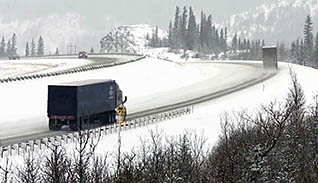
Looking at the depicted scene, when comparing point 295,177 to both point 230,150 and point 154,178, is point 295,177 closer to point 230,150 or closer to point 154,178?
point 230,150

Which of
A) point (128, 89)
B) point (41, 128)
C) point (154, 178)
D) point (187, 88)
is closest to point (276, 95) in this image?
point (187, 88)

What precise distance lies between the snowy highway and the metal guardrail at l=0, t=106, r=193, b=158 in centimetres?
314

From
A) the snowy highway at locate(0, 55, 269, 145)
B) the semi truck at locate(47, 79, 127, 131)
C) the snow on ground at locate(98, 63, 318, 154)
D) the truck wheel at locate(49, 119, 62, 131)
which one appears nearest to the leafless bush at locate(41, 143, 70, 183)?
the snow on ground at locate(98, 63, 318, 154)

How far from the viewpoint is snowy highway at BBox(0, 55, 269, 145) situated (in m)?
50.1

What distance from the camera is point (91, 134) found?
4316 centimetres

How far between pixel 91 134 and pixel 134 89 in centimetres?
3448

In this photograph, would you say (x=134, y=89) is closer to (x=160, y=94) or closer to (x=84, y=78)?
(x=160, y=94)

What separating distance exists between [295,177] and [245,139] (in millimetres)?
5916

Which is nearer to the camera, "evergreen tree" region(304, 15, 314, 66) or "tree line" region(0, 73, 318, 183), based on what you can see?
"tree line" region(0, 73, 318, 183)

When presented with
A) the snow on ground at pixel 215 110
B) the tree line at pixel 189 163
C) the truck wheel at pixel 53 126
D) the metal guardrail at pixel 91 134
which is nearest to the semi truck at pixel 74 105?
the truck wheel at pixel 53 126

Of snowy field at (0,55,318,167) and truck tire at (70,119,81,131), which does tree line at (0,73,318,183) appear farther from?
truck tire at (70,119,81,131)

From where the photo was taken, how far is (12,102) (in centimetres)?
6119

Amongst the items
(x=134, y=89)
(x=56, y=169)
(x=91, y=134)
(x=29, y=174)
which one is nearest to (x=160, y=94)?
(x=134, y=89)

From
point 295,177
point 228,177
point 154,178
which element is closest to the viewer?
point 154,178
